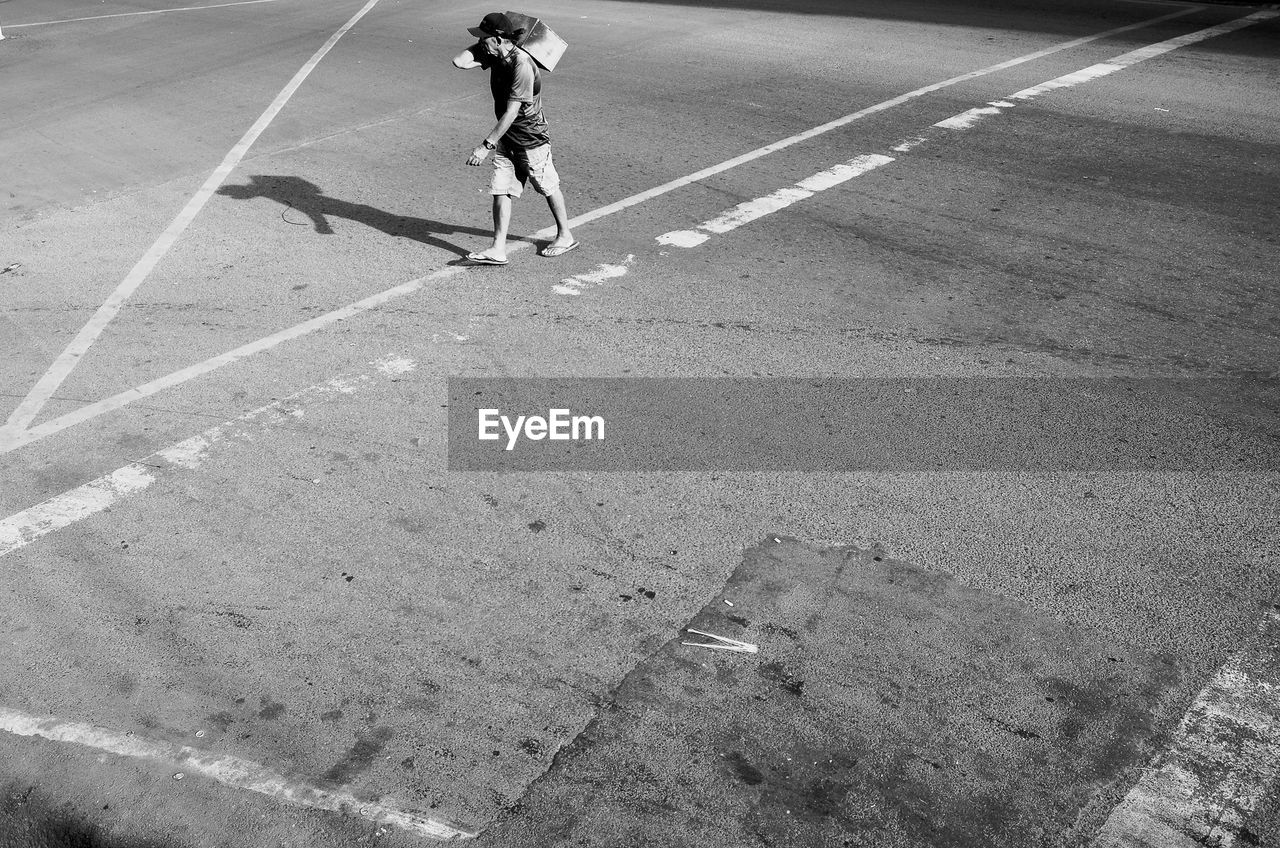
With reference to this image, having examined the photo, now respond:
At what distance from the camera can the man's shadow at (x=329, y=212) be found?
993 centimetres

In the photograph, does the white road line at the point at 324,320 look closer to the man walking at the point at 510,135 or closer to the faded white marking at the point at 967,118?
the man walking at the point at 510,135

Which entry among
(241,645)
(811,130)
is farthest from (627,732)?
(811,130)

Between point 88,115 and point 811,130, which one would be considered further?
point 88,115

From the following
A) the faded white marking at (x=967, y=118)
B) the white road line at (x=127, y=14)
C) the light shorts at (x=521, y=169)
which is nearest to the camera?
the light shorts at (x=521, y=169)

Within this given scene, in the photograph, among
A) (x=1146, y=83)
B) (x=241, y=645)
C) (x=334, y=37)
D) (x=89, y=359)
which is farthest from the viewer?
(x=334, y=37)

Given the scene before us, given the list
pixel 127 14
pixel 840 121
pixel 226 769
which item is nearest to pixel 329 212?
pixel 840 121

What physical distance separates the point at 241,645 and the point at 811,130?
28.5ft

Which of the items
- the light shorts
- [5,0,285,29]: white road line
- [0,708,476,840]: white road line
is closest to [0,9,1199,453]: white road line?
the light shorts

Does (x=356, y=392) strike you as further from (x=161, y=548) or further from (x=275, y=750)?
(x=275, y=750)

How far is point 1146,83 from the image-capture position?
13.2m

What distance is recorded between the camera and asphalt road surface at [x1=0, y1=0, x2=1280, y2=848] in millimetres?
4395
